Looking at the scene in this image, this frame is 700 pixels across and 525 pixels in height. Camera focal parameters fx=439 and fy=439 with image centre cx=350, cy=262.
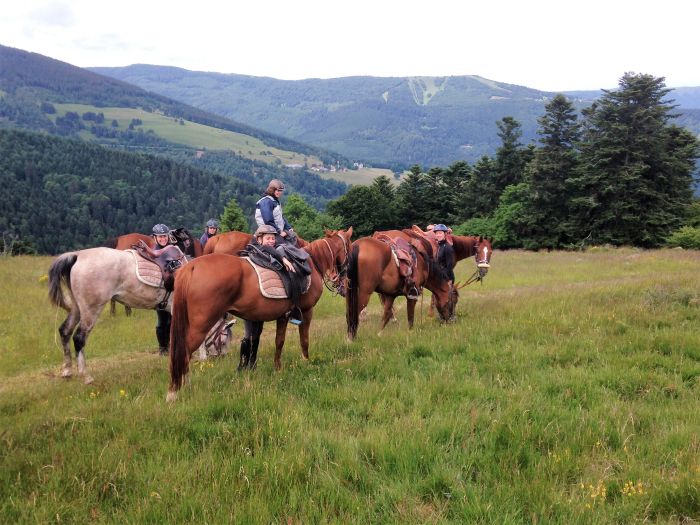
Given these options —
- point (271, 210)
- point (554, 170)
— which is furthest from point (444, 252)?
point (554, 170)

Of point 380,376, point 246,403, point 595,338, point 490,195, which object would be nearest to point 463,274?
point 595,338

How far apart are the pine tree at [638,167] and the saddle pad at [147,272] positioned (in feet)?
134

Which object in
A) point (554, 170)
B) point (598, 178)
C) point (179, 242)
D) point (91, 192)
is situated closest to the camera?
point (179, 242)

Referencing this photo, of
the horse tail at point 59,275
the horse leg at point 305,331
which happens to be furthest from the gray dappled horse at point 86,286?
the horse leg at point 305,331

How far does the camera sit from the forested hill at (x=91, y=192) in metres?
118

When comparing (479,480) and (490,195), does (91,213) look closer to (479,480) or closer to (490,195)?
(490,195)

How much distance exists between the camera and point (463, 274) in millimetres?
23031

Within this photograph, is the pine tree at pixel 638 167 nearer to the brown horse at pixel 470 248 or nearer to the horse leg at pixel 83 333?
the brown horse at pixel 470 248

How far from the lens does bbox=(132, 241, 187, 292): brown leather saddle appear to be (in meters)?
8.87

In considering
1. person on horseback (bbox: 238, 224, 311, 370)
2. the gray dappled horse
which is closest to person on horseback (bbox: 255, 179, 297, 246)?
person on horseback (bbox: 238, 224, 311, 370)

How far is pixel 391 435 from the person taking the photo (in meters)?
4.29

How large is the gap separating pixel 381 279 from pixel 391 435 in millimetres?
5851

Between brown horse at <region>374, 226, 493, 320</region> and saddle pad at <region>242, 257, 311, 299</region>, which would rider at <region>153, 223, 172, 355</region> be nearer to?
saddle pad at <region>242, 257, 311, 299</region>

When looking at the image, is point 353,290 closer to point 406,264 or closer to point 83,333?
point 406,264
